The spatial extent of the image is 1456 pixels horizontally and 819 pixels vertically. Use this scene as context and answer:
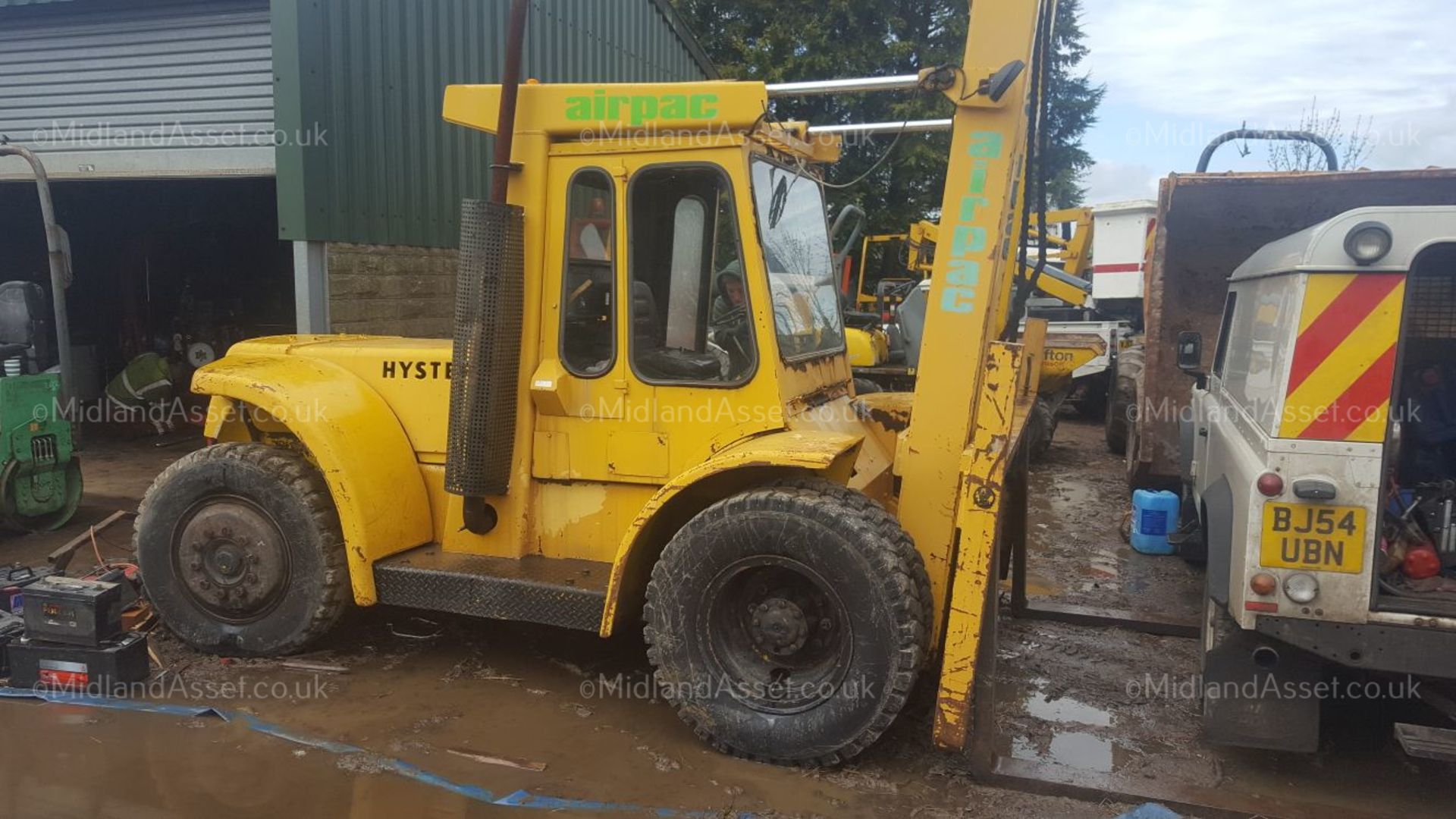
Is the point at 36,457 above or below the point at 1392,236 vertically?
below

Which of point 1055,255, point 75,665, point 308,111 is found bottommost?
point 75,665

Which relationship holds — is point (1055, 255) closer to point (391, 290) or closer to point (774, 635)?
point (391, 290)

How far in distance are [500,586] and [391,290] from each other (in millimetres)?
4303

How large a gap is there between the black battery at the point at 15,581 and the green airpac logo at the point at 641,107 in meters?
3.66

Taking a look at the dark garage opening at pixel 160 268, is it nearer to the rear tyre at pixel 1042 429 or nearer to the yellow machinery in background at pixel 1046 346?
the yellow machinery in background at pixel 1046 346

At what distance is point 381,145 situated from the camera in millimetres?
7648

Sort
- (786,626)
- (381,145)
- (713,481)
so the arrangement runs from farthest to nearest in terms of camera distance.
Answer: (381,145)
(713,481)
(786,626)

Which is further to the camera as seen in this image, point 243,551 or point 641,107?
point 243,551

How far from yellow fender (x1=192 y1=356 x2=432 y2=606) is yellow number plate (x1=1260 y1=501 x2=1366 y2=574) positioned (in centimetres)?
352

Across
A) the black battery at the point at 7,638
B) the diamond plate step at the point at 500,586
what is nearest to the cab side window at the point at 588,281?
the diamond plate step at the point at 500,586

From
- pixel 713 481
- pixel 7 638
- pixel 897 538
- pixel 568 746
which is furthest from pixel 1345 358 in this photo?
pixel 7 638

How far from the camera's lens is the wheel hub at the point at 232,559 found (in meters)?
4.71

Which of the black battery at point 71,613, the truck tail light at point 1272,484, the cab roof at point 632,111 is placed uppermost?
the cab roof at point 632,111

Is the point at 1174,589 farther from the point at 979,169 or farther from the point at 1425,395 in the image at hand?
the point at 979,169
